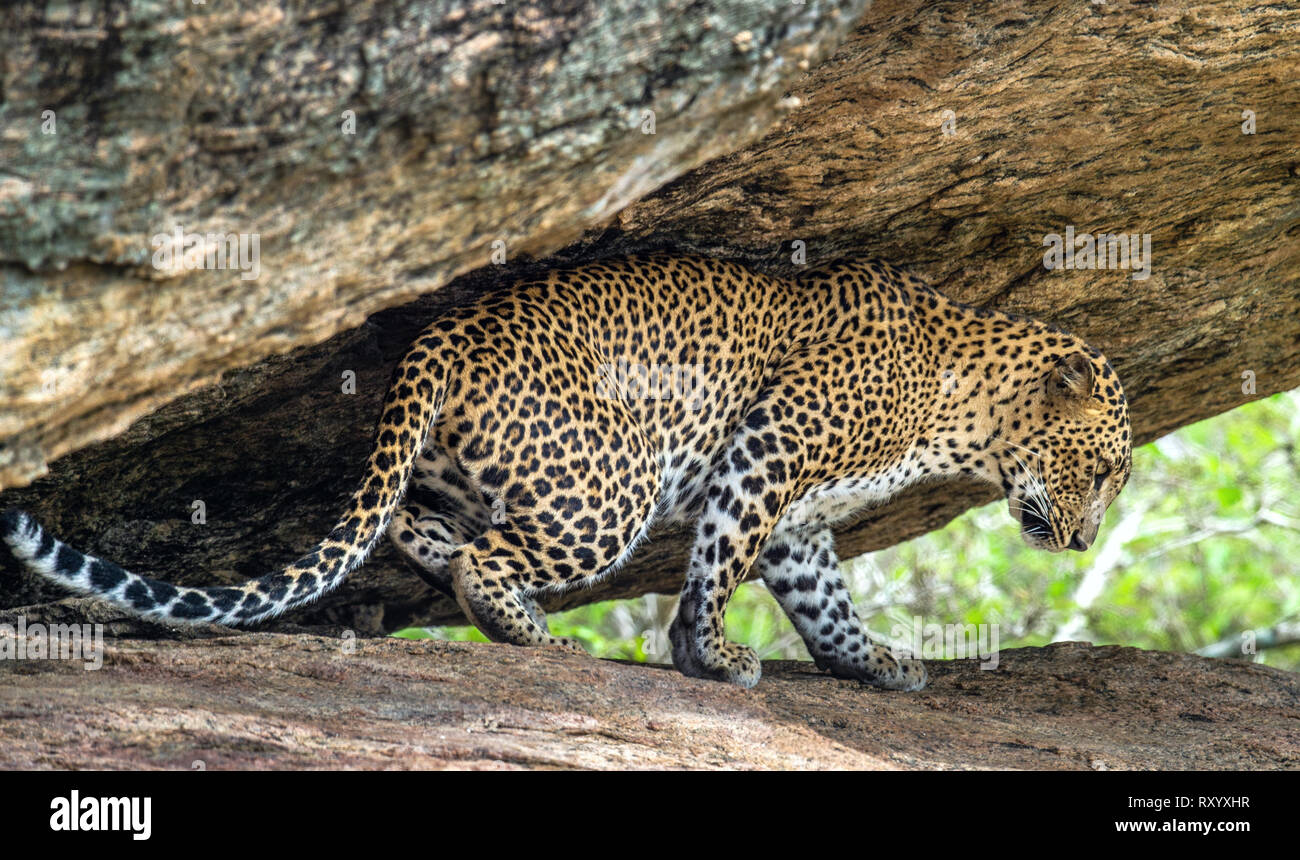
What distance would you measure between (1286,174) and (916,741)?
400 cm

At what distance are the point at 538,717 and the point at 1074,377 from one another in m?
A: 3.92

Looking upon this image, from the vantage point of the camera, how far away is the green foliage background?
596 inches

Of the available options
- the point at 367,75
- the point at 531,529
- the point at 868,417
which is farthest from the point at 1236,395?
the point at 367,75

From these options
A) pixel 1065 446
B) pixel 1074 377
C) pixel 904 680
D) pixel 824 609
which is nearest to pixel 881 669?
pixel 904 680

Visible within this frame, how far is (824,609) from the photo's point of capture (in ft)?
27.2

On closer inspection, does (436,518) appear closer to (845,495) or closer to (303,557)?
(303,557)

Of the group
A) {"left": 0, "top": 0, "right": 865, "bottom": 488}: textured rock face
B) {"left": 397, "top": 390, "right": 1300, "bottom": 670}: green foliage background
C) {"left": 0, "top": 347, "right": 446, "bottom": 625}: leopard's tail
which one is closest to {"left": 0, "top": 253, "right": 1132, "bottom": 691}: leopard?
{"left": 0, "top": 347, "right": 446, "bottom": 625}: leopard's tail

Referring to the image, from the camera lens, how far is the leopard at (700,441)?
6.39 metres

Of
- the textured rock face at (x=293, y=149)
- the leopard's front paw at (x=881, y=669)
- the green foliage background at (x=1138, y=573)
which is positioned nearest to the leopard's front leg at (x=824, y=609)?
the leopard's front paw at (x=881, y=669)

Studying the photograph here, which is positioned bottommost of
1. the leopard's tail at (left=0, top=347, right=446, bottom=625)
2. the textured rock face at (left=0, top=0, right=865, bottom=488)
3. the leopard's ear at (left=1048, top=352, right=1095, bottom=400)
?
the leopard's tail at (left=0, top=347, right=446, bottom=625)

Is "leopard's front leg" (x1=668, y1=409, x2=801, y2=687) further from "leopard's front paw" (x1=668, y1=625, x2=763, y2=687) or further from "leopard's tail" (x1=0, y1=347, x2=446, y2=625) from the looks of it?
"leopard's tail" (x1=0, y1=347, x2=446, y2=625)

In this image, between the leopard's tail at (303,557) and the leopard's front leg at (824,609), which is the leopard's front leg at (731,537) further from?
the leopard's tail at (303,557)

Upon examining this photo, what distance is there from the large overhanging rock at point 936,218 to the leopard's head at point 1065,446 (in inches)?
28.6

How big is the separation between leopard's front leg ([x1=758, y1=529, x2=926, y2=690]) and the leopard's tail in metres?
2.80
